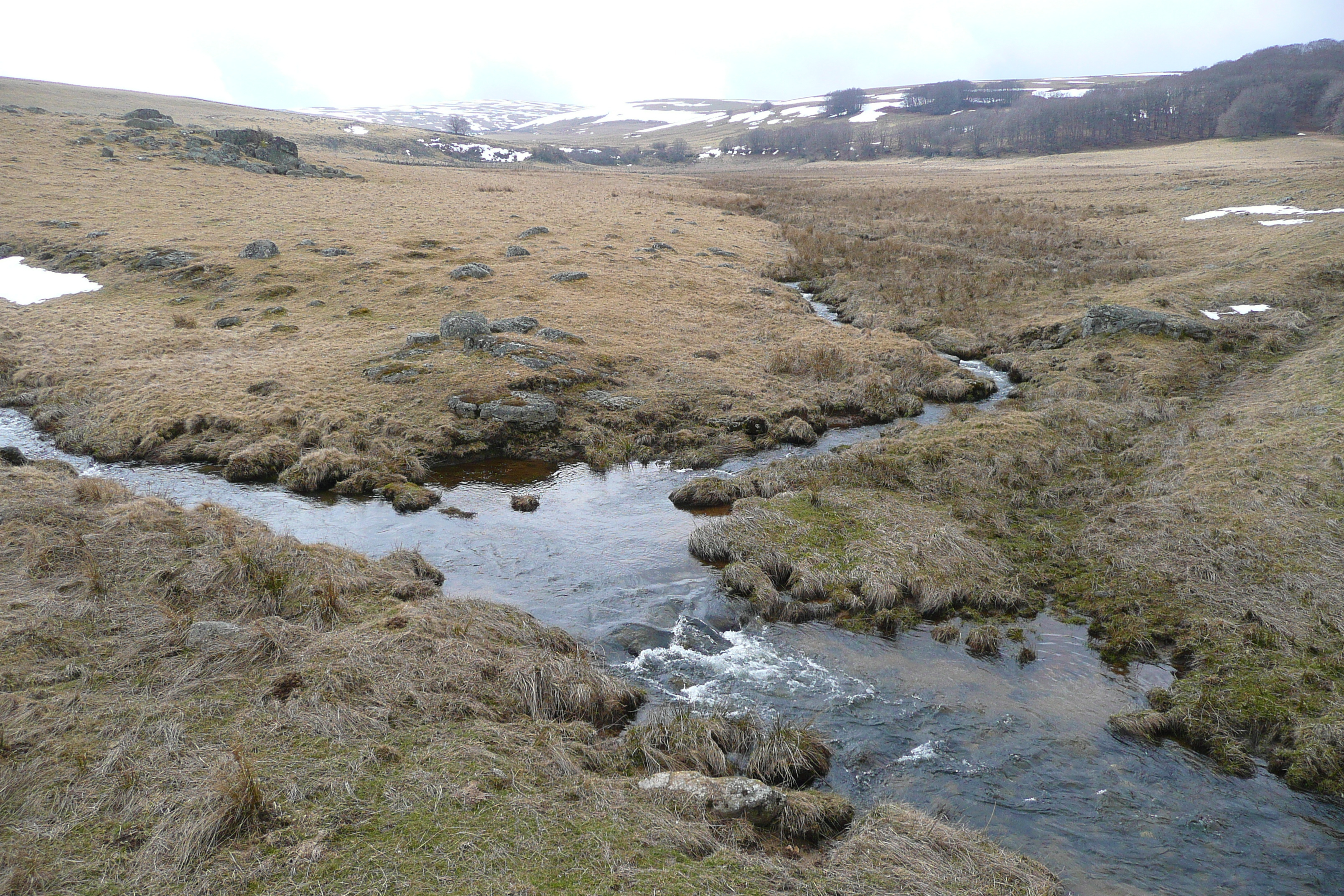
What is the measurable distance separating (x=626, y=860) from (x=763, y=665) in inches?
185

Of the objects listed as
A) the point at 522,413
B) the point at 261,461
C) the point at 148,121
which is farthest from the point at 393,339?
the point at 148,121

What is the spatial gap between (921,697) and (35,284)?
3994 centimetres

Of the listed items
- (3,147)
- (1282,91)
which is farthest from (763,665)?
(1282,91)

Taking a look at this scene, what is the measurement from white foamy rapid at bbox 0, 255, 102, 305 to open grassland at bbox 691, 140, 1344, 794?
3167 centimetres

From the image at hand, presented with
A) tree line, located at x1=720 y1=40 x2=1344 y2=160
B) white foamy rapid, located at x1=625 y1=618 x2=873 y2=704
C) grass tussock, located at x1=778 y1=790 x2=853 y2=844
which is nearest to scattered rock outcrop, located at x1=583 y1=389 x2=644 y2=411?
white foamy rapid, located at x1=625 y1=618 x2=873 y2=704

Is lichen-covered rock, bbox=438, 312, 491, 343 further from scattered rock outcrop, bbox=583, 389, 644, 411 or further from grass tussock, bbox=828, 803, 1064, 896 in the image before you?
grass tussock, bbox=828, 803, 1064, 896

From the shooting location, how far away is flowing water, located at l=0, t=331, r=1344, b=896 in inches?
279

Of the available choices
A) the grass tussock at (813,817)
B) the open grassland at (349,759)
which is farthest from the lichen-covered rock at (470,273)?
the grass tussock at (813,817)

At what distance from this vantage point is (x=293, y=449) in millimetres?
17469

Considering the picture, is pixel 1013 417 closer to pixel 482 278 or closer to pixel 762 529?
pixel 762 529

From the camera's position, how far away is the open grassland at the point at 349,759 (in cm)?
560

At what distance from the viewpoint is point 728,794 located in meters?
7.11

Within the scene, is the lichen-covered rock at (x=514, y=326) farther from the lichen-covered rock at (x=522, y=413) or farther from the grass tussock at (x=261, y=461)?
the grass tussock at (x=261, y=461)

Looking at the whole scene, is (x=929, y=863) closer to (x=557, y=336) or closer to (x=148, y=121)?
(x=557, y=336)
